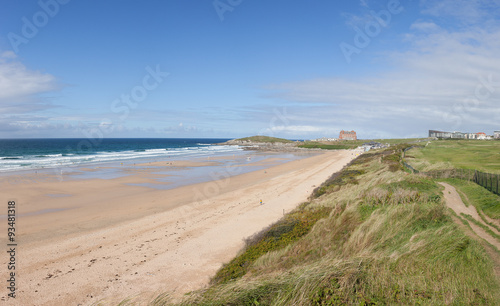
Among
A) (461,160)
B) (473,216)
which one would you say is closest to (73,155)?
→ (461,160)

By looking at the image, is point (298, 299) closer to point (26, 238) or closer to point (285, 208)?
point (285, 208)

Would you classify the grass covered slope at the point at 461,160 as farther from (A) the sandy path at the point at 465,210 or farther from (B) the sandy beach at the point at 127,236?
(B) the sandy beach at the point at 127,236

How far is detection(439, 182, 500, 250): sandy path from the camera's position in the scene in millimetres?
8336

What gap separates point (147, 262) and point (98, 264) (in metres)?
1.82

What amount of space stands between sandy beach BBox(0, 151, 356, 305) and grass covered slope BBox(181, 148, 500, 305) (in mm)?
1780

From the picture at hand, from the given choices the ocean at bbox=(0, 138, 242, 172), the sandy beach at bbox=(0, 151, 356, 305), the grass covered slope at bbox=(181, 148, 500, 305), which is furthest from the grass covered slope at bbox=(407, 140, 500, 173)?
the ocean at bbox=(0, 138, 242, 172)

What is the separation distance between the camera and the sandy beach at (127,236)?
9016 millimetres

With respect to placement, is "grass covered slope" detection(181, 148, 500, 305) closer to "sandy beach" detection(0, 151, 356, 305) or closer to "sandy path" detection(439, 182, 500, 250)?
"sandy path" detection(439, 182, 500, 250)

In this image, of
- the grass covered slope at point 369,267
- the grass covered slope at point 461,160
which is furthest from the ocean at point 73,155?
the grass covered slope at point 461,160

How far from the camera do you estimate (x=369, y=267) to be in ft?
17.7

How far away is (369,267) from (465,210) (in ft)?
31.3

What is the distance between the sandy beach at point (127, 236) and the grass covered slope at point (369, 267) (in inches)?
70.1

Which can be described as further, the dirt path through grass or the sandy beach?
the sandy beach

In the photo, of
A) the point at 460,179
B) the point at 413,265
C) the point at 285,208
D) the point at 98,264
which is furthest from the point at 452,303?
the point at 460,179
